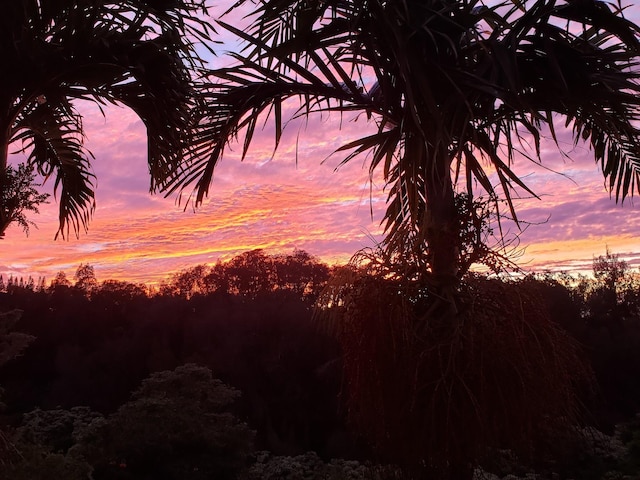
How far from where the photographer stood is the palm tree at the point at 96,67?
347cm

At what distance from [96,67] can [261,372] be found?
17748 mm

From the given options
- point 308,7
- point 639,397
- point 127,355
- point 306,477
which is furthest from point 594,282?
point 308,7

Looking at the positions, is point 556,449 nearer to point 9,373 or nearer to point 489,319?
point 489,319

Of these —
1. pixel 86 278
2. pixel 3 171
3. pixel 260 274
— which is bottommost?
pixel 86 278

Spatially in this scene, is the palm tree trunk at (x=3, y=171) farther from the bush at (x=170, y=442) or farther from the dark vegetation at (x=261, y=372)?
the bush at (x=170, y=442)

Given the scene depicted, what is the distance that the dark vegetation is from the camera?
386 cm

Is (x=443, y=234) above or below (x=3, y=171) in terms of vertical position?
below

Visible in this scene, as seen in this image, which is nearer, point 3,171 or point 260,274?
point 3,171

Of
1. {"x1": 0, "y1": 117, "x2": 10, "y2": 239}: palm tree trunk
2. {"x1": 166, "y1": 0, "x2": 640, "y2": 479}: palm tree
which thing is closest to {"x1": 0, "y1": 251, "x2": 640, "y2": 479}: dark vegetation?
{"x1": 166, "y1": 0, "x2": 640, "y2": 479}: palm tree

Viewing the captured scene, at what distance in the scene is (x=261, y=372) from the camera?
804 inches

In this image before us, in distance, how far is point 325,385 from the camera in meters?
19.2

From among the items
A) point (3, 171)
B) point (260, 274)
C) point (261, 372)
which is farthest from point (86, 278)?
point (3, 171)

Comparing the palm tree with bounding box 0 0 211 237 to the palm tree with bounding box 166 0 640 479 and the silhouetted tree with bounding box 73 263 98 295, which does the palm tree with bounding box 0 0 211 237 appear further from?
the silhouetted tree with bounding box 73 263 98 295

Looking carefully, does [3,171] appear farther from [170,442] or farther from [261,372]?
[261,372]
